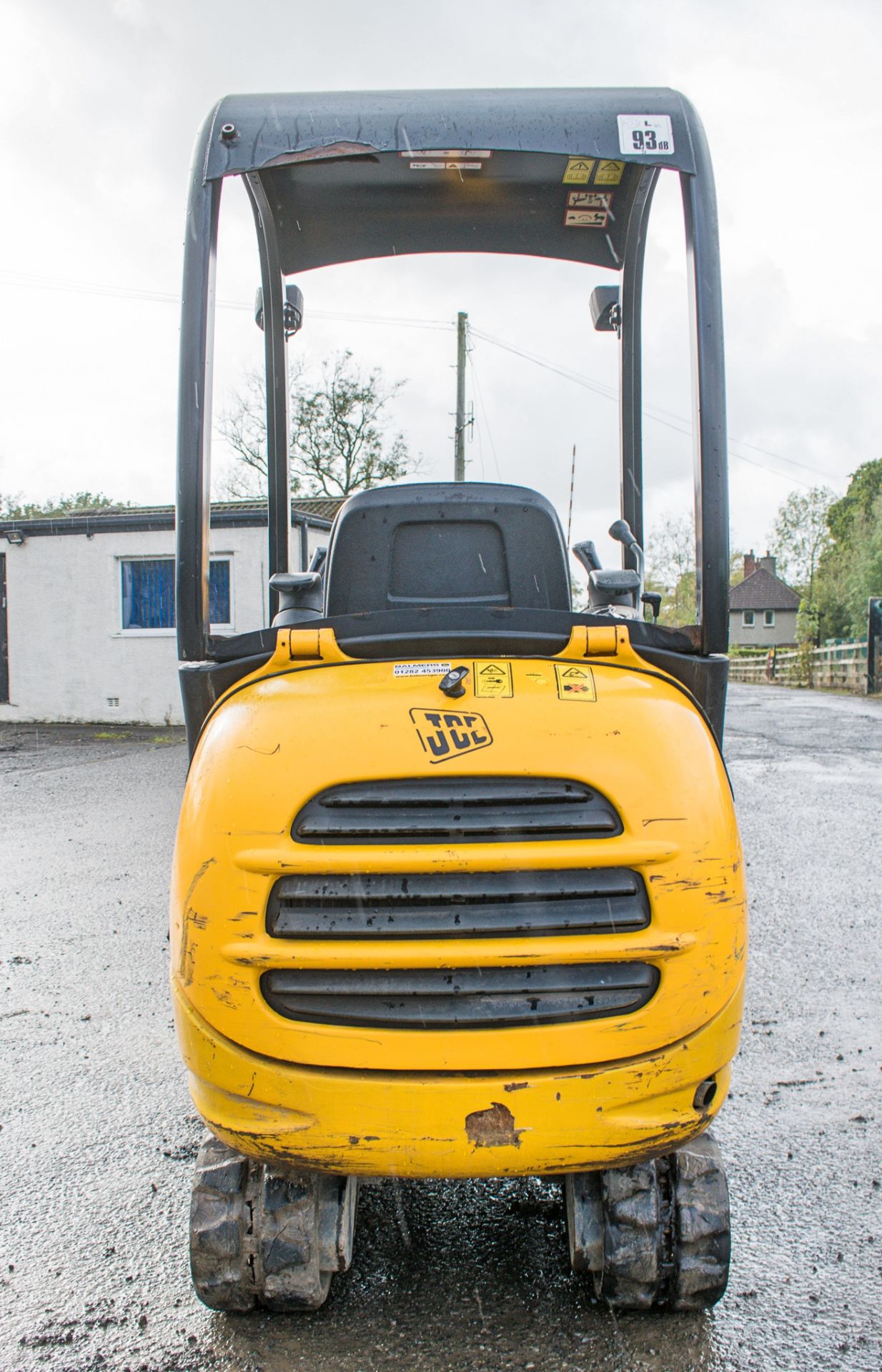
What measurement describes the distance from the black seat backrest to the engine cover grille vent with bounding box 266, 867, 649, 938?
3.40ft

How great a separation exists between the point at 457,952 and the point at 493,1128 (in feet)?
1.10

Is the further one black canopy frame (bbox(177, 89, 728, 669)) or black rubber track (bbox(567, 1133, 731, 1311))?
black canopy frame (bbox(177, 89, 728, 669))

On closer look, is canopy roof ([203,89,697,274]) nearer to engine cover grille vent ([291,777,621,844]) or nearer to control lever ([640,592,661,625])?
A: control lever ([640,592,661,625])

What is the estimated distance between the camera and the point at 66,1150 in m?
3.04

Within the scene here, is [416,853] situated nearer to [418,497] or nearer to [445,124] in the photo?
[418,497]

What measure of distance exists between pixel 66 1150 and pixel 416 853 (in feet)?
6.36

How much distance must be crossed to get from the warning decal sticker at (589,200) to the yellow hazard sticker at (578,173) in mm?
50

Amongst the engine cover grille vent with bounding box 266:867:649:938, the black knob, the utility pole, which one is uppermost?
the utility pole

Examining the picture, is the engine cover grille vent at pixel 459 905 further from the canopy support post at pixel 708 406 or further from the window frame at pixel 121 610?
the window frame at pixel 121 610

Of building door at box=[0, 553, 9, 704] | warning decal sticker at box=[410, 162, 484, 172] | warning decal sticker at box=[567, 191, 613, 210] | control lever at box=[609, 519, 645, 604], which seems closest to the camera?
warning decal sticker at box=[410, 162, 484, 172]

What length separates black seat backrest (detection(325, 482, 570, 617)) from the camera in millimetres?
2756

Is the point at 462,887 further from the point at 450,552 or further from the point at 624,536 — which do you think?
the point at 624,536

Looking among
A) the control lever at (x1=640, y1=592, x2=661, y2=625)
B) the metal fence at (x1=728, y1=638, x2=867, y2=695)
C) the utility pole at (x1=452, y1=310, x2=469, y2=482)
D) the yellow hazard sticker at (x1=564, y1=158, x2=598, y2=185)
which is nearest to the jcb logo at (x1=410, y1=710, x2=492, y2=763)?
the control lever at (x1=640, y1=592, x2=661, y2=625)

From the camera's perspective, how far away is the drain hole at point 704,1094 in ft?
6.45
